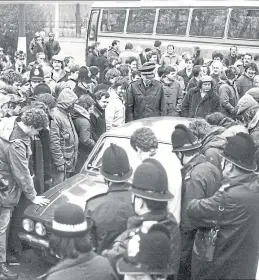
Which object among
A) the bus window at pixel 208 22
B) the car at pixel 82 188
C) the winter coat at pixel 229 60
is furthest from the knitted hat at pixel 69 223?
the bus window at pixel 208 22

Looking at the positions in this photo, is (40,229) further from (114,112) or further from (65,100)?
(114,112)

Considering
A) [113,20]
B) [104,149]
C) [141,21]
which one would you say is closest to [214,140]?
[104,149]

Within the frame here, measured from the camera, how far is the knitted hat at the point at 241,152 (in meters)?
4.50

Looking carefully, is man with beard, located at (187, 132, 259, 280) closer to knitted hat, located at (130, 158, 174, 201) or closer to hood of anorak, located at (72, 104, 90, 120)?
knitted hat, located at (130, 158, 174, 201)

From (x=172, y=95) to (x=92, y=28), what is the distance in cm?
1528

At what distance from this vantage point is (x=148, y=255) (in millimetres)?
3059

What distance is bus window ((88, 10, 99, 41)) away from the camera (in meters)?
25.2

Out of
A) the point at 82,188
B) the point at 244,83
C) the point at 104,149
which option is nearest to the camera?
the point at 82,188

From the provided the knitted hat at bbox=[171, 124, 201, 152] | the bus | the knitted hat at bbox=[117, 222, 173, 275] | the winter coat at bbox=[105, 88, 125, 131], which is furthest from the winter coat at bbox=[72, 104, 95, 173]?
the bus

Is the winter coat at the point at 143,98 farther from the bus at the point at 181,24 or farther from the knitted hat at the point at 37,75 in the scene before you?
the bus at the point at 181,24

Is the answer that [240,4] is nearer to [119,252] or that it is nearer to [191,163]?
[191,163]

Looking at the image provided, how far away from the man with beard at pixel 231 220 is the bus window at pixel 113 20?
1993cm

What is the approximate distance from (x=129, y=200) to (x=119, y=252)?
0.63 metres

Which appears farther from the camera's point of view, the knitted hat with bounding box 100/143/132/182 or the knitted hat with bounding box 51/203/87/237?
the knitted hat with bounding box 100/143/132/182
